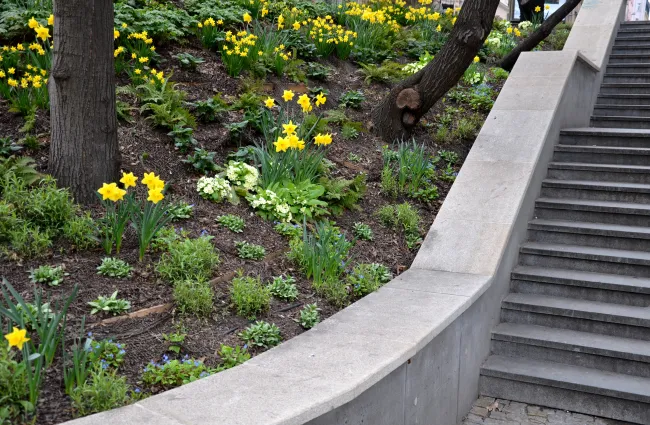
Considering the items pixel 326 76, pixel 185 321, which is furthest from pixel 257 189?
pixel 326 76

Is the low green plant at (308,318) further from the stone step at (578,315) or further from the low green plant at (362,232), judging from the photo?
the stone step at (578,315)

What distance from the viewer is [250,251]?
14.9ft

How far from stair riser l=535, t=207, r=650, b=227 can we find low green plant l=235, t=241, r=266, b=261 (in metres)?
2.88

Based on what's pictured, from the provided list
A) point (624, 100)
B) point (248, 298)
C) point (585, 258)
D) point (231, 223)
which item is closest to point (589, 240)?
point (585, 258)

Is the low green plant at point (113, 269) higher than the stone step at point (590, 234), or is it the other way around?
the stone step at point (590, 234)

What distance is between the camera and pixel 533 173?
5875 mm

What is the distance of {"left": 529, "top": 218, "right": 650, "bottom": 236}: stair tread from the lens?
5.65 m

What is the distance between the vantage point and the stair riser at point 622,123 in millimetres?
7684

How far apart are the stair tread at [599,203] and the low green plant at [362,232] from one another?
1.85 meters

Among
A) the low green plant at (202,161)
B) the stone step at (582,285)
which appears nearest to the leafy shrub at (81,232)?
the low green plant at (202,161)

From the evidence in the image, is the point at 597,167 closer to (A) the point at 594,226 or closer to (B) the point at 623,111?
(A) the point at 594,226

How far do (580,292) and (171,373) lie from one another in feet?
11.5

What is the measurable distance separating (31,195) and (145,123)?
1.70 m

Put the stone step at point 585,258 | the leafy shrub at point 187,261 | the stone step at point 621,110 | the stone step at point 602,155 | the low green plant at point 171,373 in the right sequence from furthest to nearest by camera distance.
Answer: the stone step at point 621,110, the stone step at point 602,155, the stone step at point 585,258, the leafy shrub at point 187,261, the low green plant at point 171,373
